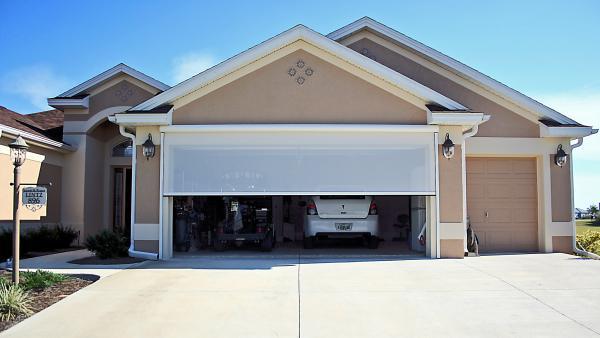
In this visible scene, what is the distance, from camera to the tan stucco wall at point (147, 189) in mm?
11086

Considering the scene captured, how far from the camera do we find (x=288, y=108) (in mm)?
11148

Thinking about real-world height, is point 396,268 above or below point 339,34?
below

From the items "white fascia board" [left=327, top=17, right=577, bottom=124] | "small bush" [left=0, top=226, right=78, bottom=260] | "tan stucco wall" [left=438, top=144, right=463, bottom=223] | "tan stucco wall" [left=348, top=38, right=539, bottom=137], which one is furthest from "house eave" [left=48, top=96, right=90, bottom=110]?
"tan stucco wall" [left=438, top=144, right=463, bottom=223]

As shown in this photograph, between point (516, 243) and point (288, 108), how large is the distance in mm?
6517

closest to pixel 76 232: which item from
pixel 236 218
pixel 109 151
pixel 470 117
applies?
pixel 109 151

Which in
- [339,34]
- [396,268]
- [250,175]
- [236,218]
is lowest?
[396,268]

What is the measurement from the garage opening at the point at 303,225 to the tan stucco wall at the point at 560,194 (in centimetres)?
320

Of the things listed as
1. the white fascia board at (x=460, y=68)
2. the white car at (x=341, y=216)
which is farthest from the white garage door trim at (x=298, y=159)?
the white fascia board at (x=460, y=68)

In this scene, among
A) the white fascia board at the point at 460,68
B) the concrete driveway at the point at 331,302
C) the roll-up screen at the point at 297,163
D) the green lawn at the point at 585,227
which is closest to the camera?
the concrete driveway at the point at 331,302

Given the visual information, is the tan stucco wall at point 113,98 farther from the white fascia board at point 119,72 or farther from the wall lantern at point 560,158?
the wall lantern at point 560,158

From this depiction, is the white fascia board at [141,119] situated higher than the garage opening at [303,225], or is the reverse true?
the white fascia board at [141,119]

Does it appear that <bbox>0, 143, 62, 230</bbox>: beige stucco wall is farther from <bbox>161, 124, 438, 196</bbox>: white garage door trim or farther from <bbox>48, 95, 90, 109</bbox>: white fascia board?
<bbox>161, 124, 438, 196</bbox>: white garage door trim

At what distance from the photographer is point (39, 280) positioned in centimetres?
769

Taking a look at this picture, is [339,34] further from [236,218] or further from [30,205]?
[30,205]
